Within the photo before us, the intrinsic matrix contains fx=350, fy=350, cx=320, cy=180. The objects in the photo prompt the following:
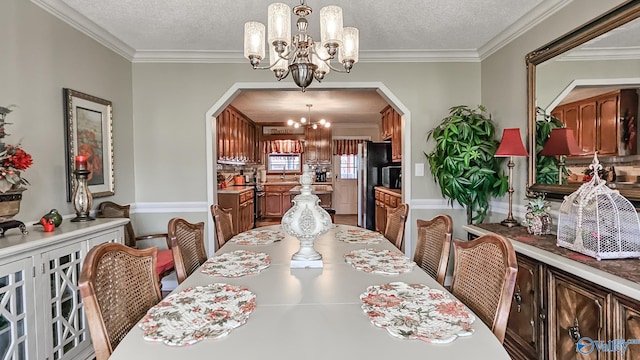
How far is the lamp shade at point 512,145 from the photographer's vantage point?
2539 mm

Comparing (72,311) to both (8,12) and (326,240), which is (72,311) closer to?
(326,240)

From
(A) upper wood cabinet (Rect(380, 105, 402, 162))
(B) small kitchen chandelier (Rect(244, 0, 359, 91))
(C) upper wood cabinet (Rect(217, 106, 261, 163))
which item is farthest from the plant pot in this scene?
(A) upper wood cabinet (Rect(380, 105, 402, 162))

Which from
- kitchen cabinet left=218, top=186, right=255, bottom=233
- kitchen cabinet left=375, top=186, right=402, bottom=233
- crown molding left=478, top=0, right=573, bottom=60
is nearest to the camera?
crown molding left=478, top=0, right=573, bottom=60

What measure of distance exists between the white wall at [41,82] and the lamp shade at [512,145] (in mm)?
3159

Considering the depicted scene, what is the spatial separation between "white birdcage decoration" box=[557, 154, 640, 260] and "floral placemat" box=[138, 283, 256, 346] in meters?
1.66

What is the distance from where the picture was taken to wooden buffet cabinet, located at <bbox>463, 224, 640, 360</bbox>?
141cm

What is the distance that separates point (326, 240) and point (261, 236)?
45 cm

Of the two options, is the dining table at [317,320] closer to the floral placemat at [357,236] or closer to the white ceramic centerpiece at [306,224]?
the white ceramic centerpiece at [306,224]

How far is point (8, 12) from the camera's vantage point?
2.03m

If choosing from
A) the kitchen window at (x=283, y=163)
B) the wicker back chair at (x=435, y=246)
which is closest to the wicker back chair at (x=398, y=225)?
the wicker back chair at (x=435, y=246)

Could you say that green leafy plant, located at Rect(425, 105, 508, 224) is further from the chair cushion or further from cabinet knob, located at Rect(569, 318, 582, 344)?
the chair cushion

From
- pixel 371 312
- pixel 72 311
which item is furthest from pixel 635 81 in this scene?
pixel 72 311

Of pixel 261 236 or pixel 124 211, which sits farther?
pixel 124 211

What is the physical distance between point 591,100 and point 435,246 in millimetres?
1319
